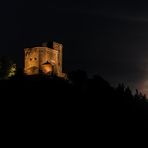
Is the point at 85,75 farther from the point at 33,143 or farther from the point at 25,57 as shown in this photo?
the point at 33,143

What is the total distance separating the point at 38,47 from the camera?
11456 centimetres

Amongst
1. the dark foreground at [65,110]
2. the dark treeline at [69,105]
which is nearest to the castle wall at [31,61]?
the dark treeline at [69,105]

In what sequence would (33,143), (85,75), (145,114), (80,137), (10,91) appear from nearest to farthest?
1. (33,143)
2. (80,137)
3. (10,91)
4. (145,114)
5. (85,75)

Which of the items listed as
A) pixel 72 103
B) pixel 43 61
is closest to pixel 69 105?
pixel 72 103

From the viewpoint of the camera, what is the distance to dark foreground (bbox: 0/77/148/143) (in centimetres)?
8594

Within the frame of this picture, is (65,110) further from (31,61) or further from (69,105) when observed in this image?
(31,61)

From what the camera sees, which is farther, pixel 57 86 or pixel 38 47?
pixel 38 47

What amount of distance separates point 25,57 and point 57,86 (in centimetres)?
1781

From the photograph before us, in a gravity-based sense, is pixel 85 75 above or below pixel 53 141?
above

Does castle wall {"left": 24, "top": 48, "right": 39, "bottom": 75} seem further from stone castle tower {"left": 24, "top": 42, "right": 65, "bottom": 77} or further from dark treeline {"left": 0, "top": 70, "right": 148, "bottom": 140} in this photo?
dark treeline {"left": 0, "top": 70, "right": 148, "bottom": 140}

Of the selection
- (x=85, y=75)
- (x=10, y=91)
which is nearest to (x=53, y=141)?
(x=10, y=91)

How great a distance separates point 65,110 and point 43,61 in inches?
935

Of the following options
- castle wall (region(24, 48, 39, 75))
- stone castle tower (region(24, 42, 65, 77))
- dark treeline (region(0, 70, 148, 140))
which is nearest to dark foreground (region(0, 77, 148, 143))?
dark treeline (region(0, 70, 148, 140))

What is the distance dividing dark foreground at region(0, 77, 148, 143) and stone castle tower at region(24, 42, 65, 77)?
19.7 feet
